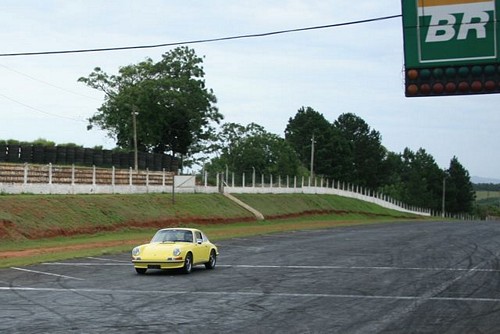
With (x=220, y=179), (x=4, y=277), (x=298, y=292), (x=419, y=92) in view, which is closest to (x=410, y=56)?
(x=419, y=92)

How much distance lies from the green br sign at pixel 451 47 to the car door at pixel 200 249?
8.21 meters

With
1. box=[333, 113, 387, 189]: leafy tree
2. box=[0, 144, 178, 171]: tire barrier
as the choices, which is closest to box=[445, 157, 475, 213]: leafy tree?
box=[333, 113, 387, 189]: leafy tree

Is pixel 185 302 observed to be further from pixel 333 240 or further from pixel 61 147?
pixel 61 147

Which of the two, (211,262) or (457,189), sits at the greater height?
(457,189)

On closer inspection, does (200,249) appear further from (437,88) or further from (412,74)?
(437,88)

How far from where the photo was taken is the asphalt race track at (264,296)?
42.9 feet

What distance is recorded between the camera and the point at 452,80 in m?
18.9

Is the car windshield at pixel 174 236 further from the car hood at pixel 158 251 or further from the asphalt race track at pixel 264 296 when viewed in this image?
the asphalt race track at pixel 264 296

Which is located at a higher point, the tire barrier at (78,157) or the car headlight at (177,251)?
the tire barrier at (78,157)

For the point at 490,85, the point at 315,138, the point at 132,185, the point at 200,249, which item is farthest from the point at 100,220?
the point at 315,138

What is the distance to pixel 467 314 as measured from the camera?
14.5 m

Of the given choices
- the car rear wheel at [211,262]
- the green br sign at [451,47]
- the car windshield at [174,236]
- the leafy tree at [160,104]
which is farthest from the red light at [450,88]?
the leafy tree at [160,104]

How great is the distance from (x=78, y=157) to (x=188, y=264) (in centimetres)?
4923

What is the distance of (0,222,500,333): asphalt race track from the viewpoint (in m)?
13.1
